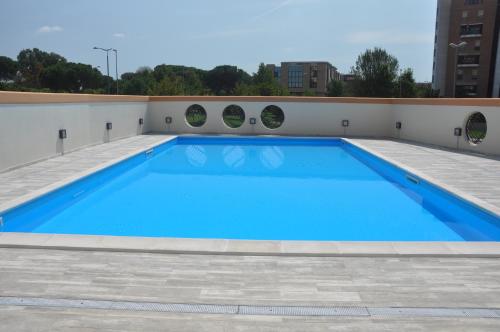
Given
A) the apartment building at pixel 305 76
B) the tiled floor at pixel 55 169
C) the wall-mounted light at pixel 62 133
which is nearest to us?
the tiled floor at pixel 55 169

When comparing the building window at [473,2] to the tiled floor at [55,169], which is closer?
the tiled floor at [55,169]

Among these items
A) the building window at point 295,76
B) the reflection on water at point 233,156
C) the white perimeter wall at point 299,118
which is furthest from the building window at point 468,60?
the reflection on water at point 233,156

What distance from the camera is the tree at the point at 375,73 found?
39656mm

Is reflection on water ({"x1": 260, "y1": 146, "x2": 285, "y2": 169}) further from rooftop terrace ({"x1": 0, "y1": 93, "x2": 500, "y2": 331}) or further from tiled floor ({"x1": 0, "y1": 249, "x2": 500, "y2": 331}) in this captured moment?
tiled floor ({"x1": 0, "y1": 249, "x2": 500, "y2": 331})

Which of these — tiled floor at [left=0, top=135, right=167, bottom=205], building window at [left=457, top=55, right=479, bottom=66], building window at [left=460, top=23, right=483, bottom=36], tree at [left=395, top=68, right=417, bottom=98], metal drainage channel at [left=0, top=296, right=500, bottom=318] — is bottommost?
metal drainage channel at [left=0, top=296, right=500, bottom=318]

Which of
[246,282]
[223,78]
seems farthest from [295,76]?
[246,282]

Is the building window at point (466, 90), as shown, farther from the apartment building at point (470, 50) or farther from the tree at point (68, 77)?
the tree at point (68, 77)

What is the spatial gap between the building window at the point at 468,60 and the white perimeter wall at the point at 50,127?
5723cm

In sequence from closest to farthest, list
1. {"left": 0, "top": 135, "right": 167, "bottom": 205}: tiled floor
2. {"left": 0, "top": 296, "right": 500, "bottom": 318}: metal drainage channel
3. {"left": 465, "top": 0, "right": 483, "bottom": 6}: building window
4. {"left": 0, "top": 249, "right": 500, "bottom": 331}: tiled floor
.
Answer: {"left": 0, "top": 249, "right": 500, "bottom": 331}: tiled floor < {"left": 0, "top": 296, "right": 500, "bottom": 318}: metal drainage channel < {"left": 0, "top": 135, "right": 167, "bottom": 205}: tiled floor < {"left": 465, "top": 0, "right": 483, "bottom": 6}: building window

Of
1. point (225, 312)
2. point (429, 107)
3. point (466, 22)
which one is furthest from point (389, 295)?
point (466, 22)

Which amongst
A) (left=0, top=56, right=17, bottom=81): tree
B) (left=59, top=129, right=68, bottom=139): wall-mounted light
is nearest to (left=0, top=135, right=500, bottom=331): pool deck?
(left=59, top=129, right=68, bottom=139): wall-mounted light

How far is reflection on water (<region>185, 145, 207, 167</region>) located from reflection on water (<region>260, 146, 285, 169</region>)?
→ 1730mm

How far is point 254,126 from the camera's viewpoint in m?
15.9

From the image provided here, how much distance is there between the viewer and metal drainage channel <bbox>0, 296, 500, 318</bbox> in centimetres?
276
